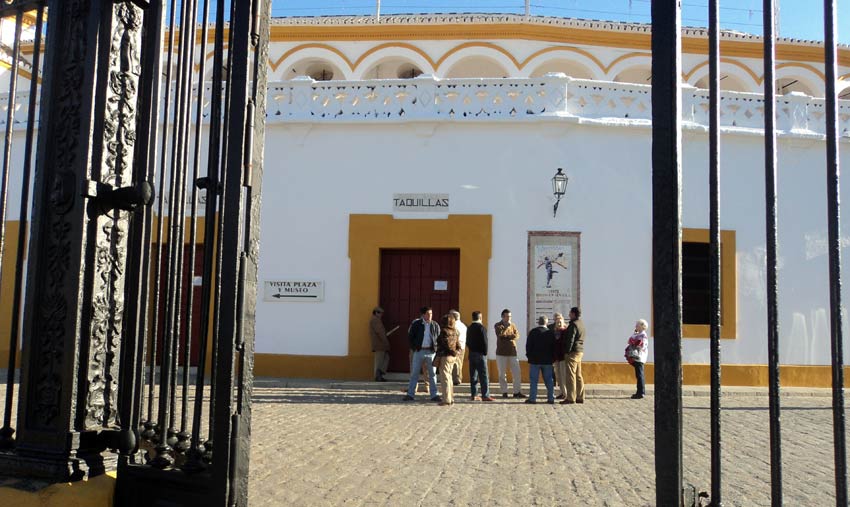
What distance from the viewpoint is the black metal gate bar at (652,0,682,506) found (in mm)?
1974

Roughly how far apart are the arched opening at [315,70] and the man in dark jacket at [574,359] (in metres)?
11.3

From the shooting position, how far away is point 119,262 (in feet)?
9.36

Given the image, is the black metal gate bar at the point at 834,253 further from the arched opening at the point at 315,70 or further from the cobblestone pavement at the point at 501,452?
the arched opening at the point at 315,70

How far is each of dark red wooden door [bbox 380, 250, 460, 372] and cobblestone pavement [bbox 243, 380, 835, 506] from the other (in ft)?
9.50

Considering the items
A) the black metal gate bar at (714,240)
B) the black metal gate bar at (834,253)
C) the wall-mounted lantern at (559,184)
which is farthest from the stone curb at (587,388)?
the black metal gate bar at (834,253)

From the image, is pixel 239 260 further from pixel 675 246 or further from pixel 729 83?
pixel 729 83

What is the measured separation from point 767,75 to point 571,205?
11.9 meters

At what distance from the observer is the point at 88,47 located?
9.22 feet

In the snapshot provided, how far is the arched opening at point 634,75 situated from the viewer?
2077 centimetres

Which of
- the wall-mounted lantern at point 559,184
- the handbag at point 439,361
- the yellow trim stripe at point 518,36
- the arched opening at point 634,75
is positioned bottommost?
the handbag at point 439,361

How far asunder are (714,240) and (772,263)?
0.16 m

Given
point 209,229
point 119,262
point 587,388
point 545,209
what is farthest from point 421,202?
point 119,262

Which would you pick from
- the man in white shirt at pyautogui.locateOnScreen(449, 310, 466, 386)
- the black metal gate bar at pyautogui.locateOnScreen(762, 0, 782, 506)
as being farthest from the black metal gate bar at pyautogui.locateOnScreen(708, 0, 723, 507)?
the man in white shirt at pyautogui.locateOnScreen(449, 310, 466, 386)

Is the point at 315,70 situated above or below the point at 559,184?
above
